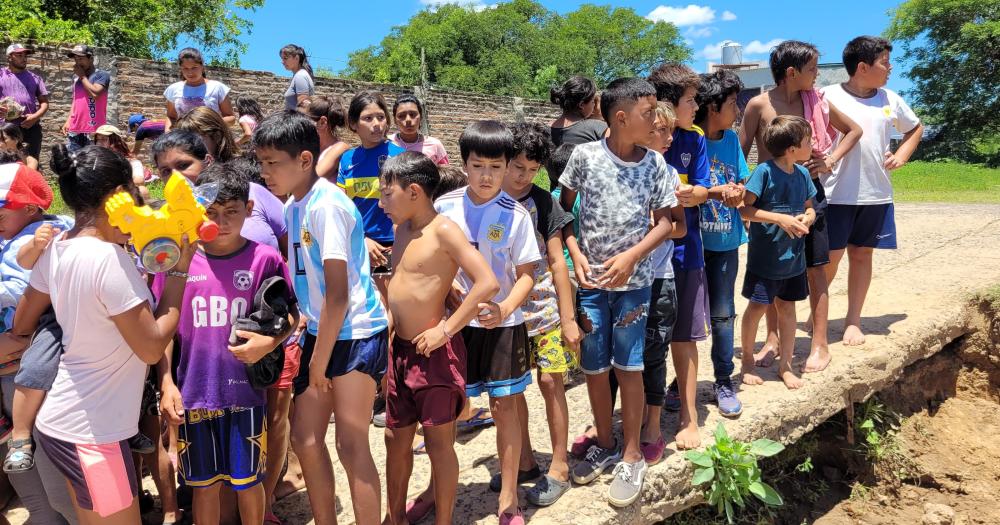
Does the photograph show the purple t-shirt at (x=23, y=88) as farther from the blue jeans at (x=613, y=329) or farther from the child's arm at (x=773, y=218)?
the child's arm at (x=773, y=218)

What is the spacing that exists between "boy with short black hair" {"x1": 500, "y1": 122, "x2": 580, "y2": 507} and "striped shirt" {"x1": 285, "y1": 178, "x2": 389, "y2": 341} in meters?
0.84

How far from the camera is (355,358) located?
2639mm

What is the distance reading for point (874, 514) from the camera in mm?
4746

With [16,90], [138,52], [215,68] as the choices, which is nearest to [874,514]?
→ [16,90]

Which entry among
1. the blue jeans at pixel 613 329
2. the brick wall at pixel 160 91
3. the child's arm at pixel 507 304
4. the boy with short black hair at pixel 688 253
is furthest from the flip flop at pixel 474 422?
the brick wall at pixel 160 91

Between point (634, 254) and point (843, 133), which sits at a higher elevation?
point (843, 133)

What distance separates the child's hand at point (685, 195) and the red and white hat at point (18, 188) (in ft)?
8.99

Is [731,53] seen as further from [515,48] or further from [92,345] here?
[92,345]

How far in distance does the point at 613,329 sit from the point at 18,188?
253cm

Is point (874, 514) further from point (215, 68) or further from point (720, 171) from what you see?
point (215, 68)

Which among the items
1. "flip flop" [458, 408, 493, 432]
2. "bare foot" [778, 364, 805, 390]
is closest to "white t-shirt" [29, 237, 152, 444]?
"flip flop" [458, 408, 493, 432]

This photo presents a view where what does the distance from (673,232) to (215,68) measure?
9080 mm

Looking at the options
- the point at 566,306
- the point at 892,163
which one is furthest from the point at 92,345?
the point at 892,163

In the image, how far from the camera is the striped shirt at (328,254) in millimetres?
2547
